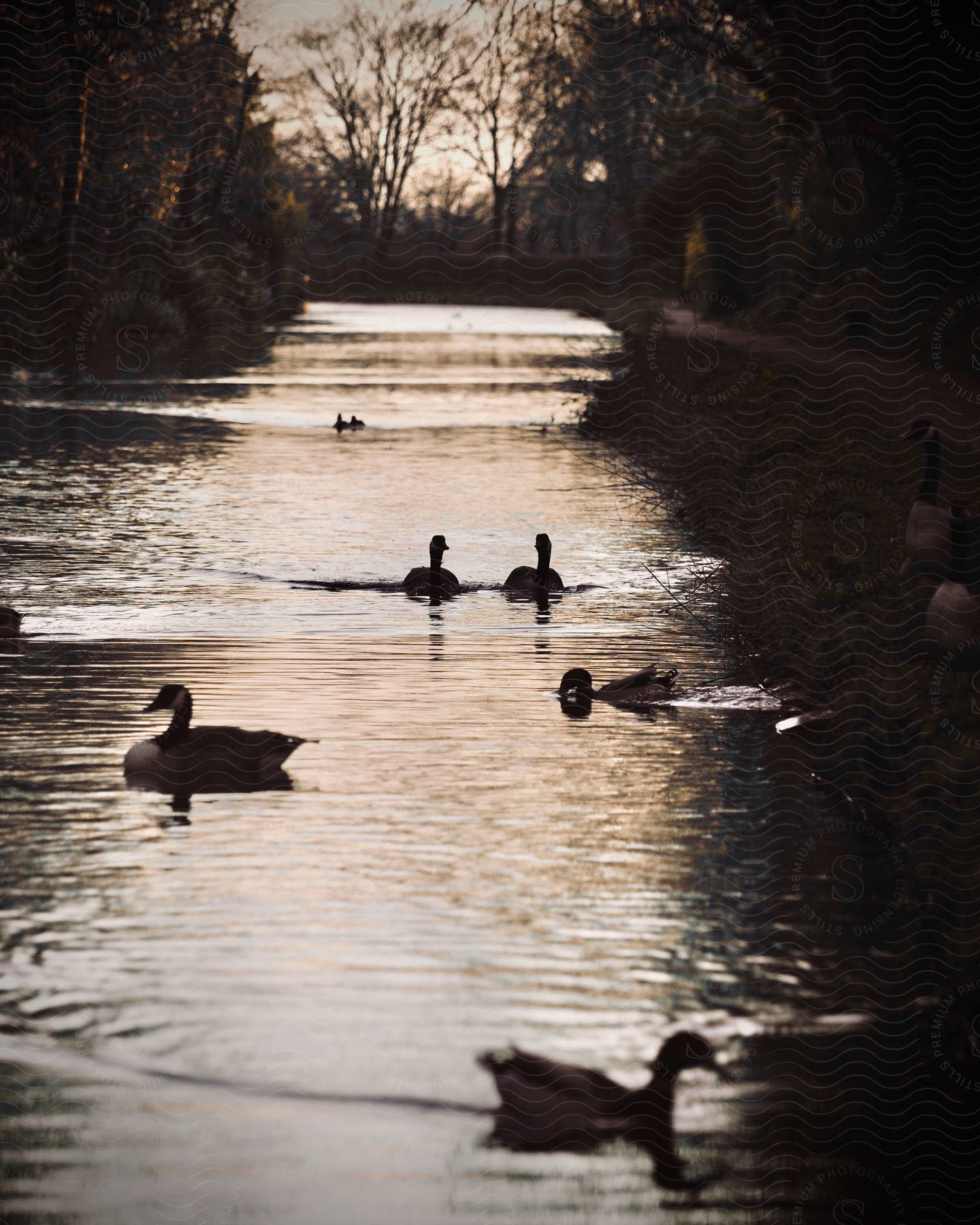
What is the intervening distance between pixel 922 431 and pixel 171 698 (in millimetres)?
10611

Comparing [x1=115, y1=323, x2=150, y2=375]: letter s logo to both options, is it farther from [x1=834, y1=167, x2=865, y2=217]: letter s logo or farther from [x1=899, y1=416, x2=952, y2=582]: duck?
[x1=899, y1=416, x2=952, y2=582]: duck

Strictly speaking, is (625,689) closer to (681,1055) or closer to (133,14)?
(681,1055)

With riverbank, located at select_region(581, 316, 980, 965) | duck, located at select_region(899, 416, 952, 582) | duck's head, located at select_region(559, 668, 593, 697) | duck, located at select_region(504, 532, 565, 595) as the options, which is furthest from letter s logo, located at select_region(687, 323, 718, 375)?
duck's head, located at select_region(559, 668, 593, 697)

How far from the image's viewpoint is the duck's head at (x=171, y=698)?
1257 centimetres

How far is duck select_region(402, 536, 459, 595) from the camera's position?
2097 centimetres

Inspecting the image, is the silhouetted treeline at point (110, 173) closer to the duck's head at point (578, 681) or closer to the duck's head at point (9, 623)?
the duck's head at point (9, 623)

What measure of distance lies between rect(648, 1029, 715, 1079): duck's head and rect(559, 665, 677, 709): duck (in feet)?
23.1

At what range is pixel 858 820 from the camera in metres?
11.9

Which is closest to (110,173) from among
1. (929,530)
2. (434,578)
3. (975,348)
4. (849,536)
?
(975,348)

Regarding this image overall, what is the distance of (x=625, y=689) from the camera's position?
15.4 meters

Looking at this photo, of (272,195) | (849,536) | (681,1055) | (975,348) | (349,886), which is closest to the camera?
(681,1055)

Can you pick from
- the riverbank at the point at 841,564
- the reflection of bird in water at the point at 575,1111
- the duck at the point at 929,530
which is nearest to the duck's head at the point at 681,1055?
the reflection of bird in water at the point at 575,1111

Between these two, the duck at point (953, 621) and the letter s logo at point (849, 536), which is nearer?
the duck at point (953, 621)

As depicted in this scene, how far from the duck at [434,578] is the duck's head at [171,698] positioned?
7733 mm
